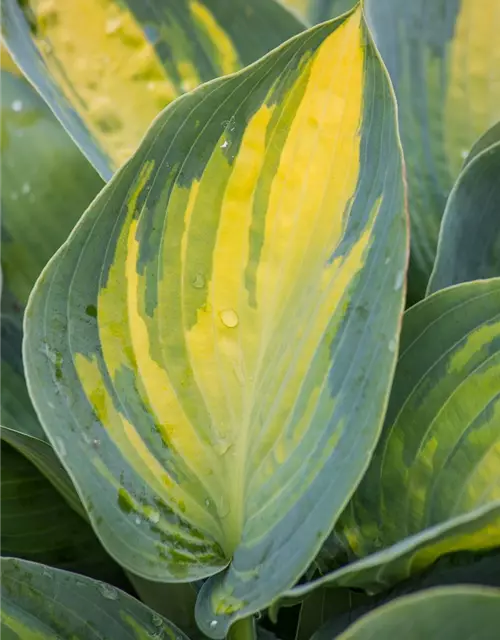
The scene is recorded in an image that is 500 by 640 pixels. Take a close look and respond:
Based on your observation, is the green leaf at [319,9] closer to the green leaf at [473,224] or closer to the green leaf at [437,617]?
the green leaf at [473,224]

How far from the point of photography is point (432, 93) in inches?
22.0

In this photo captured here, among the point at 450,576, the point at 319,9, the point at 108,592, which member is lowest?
the point at 450,576

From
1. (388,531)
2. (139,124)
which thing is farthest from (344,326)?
(139,124)

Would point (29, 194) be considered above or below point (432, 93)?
above

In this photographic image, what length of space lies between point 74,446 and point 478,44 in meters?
0.45

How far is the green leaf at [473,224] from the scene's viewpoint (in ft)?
1.44

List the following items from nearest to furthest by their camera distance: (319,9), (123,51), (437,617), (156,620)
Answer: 1. (437,617)
2. (156,620)
3. (123,51)
4. (319,9)

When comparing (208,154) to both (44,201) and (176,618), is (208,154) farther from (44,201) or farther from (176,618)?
(176,618)

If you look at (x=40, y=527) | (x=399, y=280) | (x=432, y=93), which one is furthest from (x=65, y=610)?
(x=432, y=93)

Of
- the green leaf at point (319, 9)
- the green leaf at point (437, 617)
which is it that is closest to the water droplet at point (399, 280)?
the green leaf at point (437, 617)

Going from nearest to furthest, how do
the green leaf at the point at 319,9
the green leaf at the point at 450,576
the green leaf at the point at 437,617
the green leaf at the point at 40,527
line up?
the green leaf at the point at 437,617 < the green leaf at the point at 450,576 < the green leaf at the point at 40,527 < the green leaf at the point at 319,9

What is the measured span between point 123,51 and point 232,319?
0.85ft

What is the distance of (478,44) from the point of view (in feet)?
1.78

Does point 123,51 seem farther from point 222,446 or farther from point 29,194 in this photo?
Result: point 222,446
